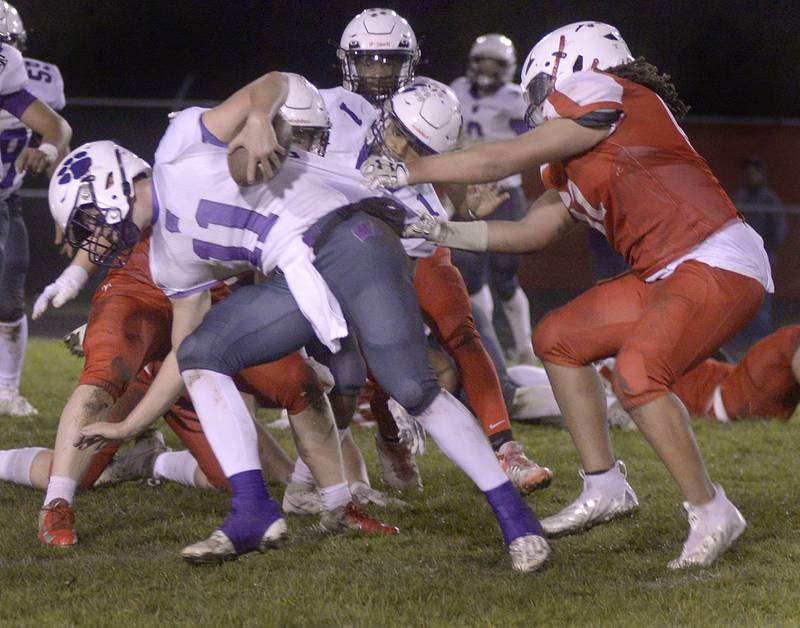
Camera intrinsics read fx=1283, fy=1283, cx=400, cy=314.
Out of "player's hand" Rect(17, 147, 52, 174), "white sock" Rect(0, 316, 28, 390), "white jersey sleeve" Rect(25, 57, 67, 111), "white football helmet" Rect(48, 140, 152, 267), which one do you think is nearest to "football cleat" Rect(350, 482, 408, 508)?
"white football helmet" Rect(48, 140, 152, 267)

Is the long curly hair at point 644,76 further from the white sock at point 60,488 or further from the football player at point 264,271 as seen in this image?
the white sock at point 60,488

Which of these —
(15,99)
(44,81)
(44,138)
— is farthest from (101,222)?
(44,81)

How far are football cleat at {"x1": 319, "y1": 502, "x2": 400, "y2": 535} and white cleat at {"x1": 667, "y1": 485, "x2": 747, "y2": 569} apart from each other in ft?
3.02

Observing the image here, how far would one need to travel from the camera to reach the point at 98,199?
3.60 m

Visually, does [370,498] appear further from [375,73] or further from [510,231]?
[375,73]

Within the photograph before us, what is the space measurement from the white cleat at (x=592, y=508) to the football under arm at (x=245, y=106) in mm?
1474

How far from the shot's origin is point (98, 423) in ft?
12.0

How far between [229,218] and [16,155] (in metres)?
3.14

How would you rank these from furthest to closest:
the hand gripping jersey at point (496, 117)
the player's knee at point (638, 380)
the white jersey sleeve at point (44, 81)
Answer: the hand gripping jersey at point (496, 117)
the white jersey sleeve at point (44, 81)
the player's knee at point (638, 380)

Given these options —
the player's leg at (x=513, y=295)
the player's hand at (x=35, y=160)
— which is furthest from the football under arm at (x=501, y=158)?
the player's leg at (x=513, y=295)

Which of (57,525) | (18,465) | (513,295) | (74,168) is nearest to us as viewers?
(74,168)

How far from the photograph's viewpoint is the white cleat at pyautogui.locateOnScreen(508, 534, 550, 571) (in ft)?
11.3

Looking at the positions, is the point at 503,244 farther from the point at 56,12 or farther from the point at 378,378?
the point at 56,12

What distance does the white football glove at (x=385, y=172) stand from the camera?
3520 mm
